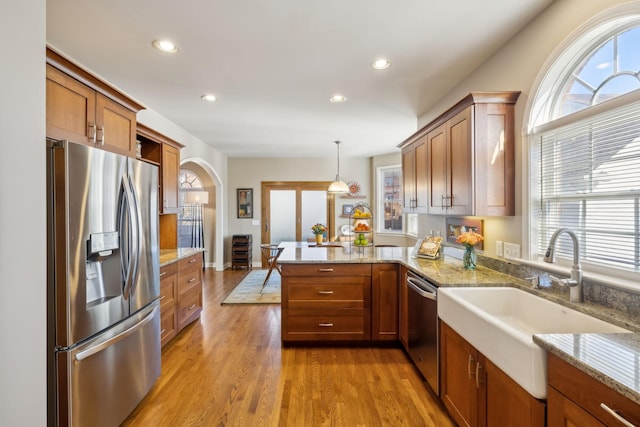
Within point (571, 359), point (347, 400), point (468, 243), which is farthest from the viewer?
point (468, 243)

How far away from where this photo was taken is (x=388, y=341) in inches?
121

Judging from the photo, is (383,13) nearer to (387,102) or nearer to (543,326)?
(387,102)

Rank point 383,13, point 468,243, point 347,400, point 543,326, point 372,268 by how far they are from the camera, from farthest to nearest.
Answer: point 372,268
point 468,243
point 347,400
point 383,13
point 543,326

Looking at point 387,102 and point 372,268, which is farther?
point 387,102

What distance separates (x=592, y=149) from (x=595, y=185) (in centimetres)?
20

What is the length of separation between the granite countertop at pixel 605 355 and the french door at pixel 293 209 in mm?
6236

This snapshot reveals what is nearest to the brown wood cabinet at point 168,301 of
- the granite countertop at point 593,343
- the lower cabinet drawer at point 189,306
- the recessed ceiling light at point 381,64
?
the lower cabinet drawer at point 189,306

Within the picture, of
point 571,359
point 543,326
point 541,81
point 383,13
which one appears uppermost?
point 383,13

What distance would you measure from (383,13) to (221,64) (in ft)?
4.65

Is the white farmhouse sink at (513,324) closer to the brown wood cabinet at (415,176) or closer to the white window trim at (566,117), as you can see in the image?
the white window trim at (566,117)

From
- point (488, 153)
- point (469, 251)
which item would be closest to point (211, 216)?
point (469, 251)

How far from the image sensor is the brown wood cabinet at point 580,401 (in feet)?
2.86

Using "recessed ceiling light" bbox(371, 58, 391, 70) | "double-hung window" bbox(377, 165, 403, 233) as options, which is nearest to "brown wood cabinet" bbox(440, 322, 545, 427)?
"recessed ceiling light" bbox(371, 58, 391, 70)

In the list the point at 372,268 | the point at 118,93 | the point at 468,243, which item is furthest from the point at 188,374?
the point at 468,243
